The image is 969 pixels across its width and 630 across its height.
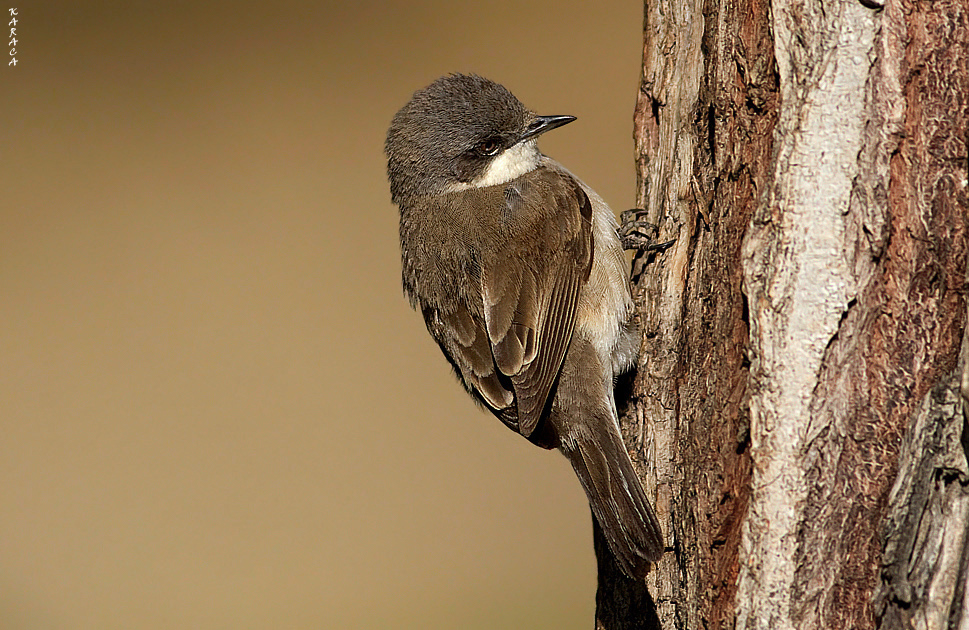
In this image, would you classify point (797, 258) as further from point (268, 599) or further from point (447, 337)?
point (268, 599)

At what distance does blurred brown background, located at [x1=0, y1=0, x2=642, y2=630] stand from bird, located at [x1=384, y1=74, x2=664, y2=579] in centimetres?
303

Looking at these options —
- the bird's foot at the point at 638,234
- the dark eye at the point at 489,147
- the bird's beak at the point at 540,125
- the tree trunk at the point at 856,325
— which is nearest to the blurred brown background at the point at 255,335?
the bird's beak at the point at 540,125

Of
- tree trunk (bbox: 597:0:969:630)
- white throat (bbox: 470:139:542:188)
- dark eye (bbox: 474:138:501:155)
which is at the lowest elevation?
tree trunk (bbox: 597:0:969:630)

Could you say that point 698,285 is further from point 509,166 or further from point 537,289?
point 509,166

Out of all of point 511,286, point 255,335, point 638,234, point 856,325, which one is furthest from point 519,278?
point 255,335

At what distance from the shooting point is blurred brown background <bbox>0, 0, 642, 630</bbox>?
6.24 meters

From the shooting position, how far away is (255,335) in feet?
23.8

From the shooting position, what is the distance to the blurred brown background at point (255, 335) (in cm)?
624

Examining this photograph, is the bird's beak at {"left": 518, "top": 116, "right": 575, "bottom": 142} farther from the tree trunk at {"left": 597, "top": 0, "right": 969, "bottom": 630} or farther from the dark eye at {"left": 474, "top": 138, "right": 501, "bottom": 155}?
the tree trunk at {"left": 597, "top": 0, "right": 969, "bottom": 630}

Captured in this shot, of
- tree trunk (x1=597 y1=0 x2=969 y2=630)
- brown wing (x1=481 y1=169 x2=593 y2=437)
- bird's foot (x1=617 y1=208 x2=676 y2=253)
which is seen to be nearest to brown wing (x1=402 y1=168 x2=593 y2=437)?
brown wing (x1=481 y1=169 x2=593 y2=437)

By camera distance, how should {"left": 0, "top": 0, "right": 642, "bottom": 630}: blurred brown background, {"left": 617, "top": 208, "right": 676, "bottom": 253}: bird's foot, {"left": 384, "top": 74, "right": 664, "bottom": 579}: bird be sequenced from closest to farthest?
{"left": 617, "top": 208, "right": 676, "bottom": 253}: bird's foot < {"left": 384, "top": 74, "right": 664, "bottom": 579}: bird < {"left": 0, "top": 0, "right": 642, "bottom": 630}: blurred brown background

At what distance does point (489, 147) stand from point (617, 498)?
1.85 metres

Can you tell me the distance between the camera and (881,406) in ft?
7.22

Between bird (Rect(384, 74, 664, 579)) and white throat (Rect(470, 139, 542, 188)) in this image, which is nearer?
bird (Rect(384, 74, 664, 579))
